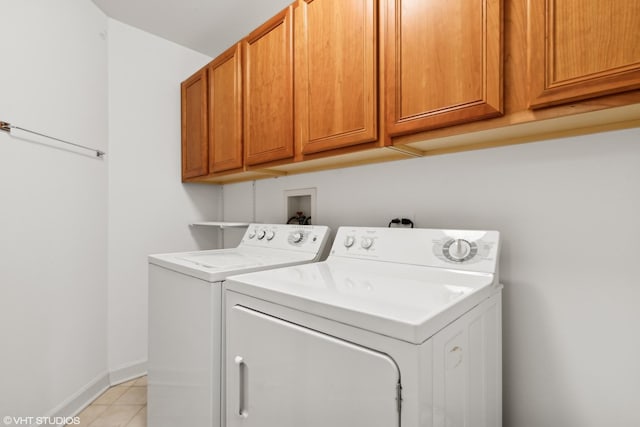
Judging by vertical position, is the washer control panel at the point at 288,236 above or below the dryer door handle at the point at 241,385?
above

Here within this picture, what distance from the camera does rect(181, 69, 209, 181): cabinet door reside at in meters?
2.21

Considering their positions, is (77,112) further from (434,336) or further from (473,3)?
(434,336)

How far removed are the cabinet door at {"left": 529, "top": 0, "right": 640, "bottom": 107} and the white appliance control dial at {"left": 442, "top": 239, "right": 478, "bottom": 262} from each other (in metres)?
0.50

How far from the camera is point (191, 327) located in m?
1.22

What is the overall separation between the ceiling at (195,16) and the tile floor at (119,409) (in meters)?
2.57

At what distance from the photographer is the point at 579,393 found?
1.03m

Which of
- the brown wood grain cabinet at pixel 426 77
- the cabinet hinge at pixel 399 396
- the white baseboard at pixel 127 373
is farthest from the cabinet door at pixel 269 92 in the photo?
the white baseboard at pixel 127 373

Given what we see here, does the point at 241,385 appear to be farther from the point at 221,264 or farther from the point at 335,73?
the point at 335,73

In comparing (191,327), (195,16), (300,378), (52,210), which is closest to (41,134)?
(52,210)

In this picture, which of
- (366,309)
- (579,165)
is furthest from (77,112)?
(579,165)

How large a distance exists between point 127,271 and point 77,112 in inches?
43.7

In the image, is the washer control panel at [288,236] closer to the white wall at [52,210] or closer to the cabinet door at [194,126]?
the cabinet door at [194,126]

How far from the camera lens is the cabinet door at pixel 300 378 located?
674mm

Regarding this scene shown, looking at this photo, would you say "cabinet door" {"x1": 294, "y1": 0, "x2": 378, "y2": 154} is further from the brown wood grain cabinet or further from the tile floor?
the tile floor
